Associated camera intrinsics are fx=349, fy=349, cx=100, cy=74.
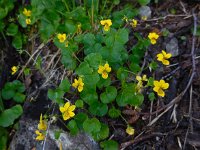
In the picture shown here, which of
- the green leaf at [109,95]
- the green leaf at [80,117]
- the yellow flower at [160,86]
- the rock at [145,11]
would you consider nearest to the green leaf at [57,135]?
the green leaf at [80,117]

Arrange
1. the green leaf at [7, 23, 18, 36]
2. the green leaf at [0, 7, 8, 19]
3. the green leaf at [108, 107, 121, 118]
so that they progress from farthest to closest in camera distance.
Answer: the green leaf at [7, 23, 18, 36] → the green leaf at [0, 7, 8, 19] → the green leaf at [108, 107, 121, 118]

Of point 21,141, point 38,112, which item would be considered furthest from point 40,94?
point 21,141

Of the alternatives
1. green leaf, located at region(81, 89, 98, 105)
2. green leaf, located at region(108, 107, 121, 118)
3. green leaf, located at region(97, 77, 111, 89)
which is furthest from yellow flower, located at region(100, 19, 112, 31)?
green leaf, located at region(108, 107, 121, 118)

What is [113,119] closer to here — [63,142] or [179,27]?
[63,142]

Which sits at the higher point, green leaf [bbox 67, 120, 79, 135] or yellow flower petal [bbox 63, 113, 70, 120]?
yellow flower petal [bbox 63, 113, 70, 120]

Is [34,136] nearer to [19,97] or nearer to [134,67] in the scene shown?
[19,97]

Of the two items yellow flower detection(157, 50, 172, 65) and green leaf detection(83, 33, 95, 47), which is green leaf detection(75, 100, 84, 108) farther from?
yellow flower detection(157, 50, 172, 65)
